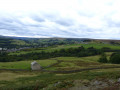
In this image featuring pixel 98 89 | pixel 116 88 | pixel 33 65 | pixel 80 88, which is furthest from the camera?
pixel 33 65

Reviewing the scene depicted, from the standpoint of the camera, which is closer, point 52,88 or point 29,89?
point 52,88

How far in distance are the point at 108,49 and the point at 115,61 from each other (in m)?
47.9

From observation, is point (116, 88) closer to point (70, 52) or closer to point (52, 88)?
point (52, 88)

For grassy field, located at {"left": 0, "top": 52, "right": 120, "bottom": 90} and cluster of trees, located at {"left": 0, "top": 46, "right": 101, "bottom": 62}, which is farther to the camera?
cluster of trees, located at {"left": 0, "top": 46, "right": 101, "bottom": 62}

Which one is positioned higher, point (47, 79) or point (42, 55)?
point (47, 79)

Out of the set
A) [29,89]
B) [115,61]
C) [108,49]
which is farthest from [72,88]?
[108,49]

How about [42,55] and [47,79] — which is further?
[42,55]

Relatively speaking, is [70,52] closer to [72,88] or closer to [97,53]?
[97,53]

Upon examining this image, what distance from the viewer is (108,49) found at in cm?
10325

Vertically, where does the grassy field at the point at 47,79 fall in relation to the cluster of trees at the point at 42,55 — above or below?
above

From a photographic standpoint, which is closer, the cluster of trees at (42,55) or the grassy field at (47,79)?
the grassy field at (47,79)

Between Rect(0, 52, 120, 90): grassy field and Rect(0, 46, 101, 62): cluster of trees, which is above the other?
Rect(0, 52, 120, 90): grassy field

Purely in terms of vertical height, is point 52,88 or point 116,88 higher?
point 116,88

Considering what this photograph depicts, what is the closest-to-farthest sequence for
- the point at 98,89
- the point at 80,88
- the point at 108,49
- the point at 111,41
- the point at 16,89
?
the point at 98,89 → the point at 80,88 → the point at 16,89 → the point at 108,49 → the point at 111,41
